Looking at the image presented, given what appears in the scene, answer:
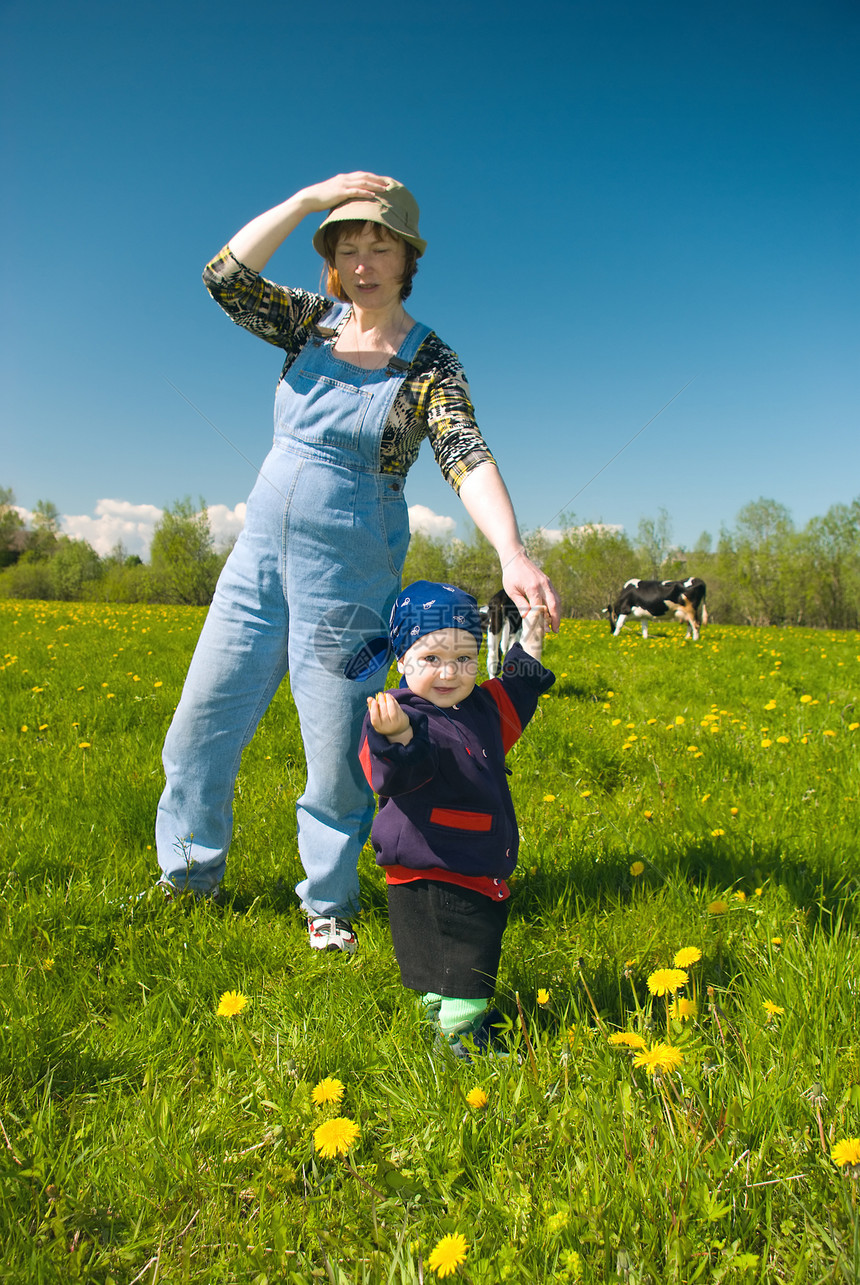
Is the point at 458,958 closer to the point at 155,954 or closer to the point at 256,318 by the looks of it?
the point at 155,954

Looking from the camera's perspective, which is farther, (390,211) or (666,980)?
(390,211)

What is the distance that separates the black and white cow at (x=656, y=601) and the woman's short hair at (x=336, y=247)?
39.8 ft

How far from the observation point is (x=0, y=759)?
4.06 m

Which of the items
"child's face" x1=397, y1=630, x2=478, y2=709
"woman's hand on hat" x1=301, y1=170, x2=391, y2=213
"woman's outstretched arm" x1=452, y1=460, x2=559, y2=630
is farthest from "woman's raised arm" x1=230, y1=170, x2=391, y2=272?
"child's face" x1=397, y1=630, x2=478, y2=709

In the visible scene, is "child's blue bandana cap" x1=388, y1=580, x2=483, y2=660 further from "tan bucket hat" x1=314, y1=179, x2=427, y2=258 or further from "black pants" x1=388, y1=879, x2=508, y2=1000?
"tan bucket hat" x1=314, y1=179, x2=427, y2=258

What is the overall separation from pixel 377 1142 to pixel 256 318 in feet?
7.79

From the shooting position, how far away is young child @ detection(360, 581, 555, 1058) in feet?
5.70

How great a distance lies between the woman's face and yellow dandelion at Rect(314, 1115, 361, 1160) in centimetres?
220

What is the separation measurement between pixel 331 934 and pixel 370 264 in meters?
2.22

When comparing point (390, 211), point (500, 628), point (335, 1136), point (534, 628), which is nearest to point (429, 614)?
point (534, 628)

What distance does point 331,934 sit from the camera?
2408 millimetres

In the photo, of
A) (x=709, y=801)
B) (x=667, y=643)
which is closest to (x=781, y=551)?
(x=667, y=643)

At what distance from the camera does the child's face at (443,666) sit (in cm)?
178

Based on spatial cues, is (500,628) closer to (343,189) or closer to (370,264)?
(370,264)
